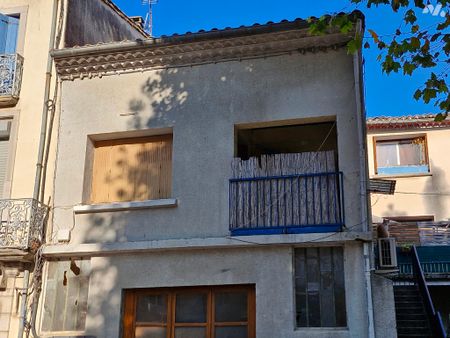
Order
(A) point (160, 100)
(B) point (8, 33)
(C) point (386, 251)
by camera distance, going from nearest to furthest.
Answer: (C) point (386, 251), (A) point (160, 100), (B) point (8, 33)

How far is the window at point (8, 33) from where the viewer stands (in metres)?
13.7

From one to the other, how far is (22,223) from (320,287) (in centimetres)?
563

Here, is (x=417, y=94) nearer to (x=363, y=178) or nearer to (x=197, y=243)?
(x=363, y=178)

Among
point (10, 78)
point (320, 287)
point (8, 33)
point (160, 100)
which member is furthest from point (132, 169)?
point (8, 33)

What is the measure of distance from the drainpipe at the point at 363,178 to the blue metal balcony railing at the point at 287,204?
383mm

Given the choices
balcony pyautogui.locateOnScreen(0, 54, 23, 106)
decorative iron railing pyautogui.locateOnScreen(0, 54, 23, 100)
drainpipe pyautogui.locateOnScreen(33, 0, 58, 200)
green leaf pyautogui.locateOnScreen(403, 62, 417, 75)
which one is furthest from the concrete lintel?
decorative iron railing pyautogui.locateOnScreen(0, 54, 23, 100)

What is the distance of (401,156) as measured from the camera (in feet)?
81.6

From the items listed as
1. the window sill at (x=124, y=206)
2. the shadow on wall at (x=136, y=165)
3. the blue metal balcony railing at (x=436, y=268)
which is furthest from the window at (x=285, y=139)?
the blue metal balcony railing at (x=436, y=268)

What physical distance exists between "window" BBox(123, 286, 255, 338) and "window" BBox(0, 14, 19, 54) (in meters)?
6.10

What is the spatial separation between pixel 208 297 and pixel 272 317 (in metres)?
1.28

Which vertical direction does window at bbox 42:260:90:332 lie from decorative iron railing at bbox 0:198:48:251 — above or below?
below

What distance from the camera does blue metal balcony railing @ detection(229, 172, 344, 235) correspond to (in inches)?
426

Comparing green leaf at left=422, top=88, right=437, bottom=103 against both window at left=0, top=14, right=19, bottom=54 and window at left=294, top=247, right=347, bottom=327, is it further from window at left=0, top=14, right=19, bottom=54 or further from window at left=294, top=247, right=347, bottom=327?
window at left=0, top=14, right=19, bottom=54

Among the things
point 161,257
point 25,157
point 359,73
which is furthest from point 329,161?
point 25,157
